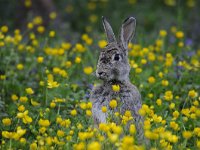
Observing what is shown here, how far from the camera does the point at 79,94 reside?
712 centimetres

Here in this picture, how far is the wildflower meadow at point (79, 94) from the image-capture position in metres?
5.20

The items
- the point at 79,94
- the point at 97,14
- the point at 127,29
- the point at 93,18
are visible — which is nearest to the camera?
the point at 127,29

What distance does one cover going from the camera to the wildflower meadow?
520 cm

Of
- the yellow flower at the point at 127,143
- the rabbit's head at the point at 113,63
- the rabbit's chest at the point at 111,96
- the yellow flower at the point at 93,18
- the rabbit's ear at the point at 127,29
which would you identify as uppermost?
the yellow flower at the point at 93,18

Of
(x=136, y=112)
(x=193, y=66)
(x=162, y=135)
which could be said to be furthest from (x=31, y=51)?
(x=162, y=135)

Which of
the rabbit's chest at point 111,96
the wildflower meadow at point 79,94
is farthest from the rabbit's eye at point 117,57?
the wildflower meadow at point 79,94

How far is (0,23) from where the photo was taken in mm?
10883

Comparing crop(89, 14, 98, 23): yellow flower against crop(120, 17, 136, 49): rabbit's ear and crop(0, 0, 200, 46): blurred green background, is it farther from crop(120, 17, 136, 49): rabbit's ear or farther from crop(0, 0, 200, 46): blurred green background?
crop(120, 17, 136, 49): rabbit's ear

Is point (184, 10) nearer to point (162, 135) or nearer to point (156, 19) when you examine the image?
point (156, 19)

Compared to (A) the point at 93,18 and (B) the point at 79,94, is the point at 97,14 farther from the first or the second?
(B) the point at 79,94

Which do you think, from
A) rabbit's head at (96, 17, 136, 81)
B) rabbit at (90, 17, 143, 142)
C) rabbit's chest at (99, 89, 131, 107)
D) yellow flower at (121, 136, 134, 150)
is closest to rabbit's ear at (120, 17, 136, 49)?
rabbit's head at (96, 17, 136, 81)

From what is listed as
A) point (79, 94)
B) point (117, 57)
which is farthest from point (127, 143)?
point (79, 94)

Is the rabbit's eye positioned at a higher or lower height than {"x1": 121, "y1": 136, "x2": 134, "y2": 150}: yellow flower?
higher

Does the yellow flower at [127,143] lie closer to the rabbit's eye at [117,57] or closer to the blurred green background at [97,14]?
the rabbit's eye at [117,57]
